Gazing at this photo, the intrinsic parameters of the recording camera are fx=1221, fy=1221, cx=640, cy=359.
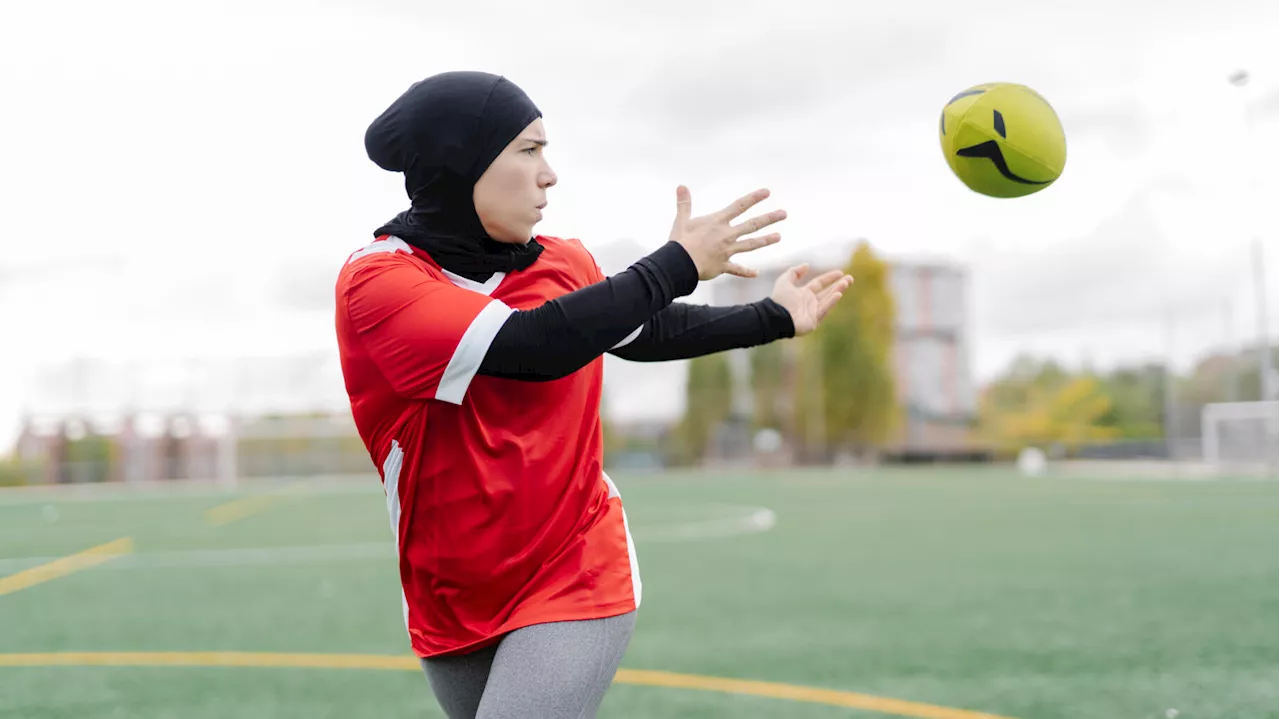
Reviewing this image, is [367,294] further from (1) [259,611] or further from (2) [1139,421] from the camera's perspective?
(2) [1139,421]

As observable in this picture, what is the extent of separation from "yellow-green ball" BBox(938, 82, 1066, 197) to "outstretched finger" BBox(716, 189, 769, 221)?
128 cm

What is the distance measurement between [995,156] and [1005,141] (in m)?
0.06

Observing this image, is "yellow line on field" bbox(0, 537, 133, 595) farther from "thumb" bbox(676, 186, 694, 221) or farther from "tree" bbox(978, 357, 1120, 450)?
"tree" bbox(978, 357, 1120, 450)

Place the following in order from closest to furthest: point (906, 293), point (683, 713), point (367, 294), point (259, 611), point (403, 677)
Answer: point (367, 294) → point (683, 713) → point (403, 677) → point (259, 611) → point (906, 293)

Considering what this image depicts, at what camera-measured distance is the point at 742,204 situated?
291 centimetres

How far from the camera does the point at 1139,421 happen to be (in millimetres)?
76688

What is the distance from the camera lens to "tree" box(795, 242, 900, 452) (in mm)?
68000

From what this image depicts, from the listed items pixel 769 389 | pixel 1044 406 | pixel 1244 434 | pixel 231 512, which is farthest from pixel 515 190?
pixel 1044 406

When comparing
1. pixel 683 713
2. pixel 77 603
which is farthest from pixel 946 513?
pixel 683 713

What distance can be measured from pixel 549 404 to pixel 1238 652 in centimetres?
588

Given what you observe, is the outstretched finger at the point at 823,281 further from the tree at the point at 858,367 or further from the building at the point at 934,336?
the building at the point at 934,336

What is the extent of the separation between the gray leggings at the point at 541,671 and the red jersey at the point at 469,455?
0.14 ft

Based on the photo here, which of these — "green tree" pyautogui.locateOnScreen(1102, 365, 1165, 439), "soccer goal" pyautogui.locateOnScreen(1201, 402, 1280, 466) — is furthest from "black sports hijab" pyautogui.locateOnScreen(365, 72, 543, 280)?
"green tree" pyautogui.locateOnScreen(1102, 365, 1165, 439)

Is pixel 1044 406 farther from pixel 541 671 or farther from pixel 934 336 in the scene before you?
pixel 541 671
